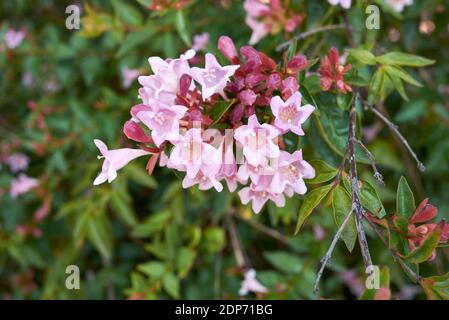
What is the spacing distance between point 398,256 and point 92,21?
1.53 m

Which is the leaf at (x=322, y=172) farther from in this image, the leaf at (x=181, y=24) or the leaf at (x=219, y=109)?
the leaf at (x=181, y=24)

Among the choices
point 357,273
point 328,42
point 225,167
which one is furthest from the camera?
point 357,273

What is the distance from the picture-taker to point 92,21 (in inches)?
86.0

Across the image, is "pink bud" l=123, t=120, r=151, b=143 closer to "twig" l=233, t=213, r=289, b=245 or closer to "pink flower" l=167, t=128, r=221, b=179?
"pink flower" l=167, t=128, r=221, b=179

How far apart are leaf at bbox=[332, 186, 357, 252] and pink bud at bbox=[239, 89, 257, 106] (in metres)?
0.28

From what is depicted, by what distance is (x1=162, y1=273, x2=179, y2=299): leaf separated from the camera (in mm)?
1974

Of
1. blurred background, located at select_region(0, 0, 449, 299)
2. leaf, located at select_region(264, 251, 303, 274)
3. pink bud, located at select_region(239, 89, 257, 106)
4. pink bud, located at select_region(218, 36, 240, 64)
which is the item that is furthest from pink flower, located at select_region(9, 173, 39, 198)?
pink bud, located at select_region(239, 89, 257, 106)

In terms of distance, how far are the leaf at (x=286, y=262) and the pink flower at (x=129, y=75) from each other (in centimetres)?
98

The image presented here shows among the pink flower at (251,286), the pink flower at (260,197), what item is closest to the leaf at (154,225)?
the pink flower at (251,286)

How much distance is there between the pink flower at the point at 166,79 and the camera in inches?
47.1

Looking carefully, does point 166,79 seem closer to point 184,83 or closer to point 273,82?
point 184,83

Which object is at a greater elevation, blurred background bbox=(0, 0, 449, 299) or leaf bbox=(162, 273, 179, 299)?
blurred background bbox=(0, 0, 449, 299)
